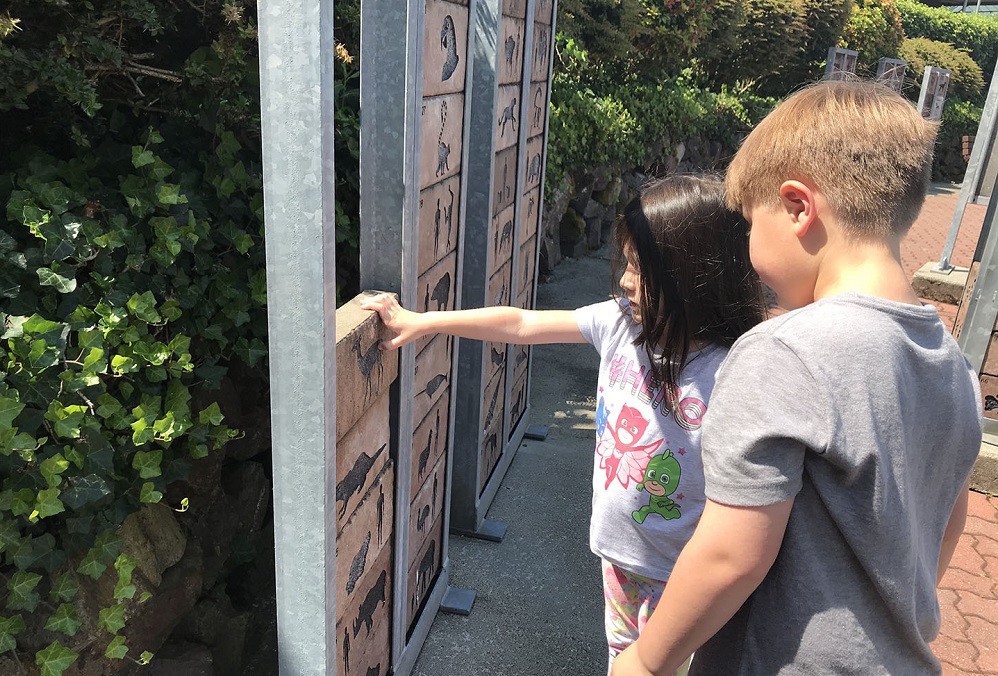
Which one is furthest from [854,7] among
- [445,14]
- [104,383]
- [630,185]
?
[104,383]

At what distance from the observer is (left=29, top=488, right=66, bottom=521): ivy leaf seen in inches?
61.0

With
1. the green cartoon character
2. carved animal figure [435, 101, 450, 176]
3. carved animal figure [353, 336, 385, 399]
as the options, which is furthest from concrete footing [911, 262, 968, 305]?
carved animal figure [353, 336, 385, 399]

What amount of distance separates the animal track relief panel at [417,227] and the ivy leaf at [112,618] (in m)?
0.67

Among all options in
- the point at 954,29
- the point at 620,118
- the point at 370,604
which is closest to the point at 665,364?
the point at 370,604

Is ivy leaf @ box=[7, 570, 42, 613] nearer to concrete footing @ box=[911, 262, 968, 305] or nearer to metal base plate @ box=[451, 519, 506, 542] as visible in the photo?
metal base plate @ box=[451, 519, 506, 542]

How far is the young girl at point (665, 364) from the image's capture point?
168 centimetres

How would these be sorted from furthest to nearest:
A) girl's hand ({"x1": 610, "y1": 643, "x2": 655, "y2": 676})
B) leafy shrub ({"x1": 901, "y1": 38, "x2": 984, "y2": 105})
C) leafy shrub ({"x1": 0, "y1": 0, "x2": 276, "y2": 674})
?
leafy shrub ({"x1": 901, "y1": 38, "x2": 984, "y2": 105}) → leafy shrub ({"x1": 0, "y1": 0, "x2": 276, "y2": 674}) → girl's hand ({"x1": 610, "y1": 643, "x2": 655, "y2": 676})

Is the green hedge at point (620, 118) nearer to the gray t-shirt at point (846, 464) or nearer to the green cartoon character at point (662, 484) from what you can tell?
the green cartoon character at point (662, 484)

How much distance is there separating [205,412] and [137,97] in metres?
0.92

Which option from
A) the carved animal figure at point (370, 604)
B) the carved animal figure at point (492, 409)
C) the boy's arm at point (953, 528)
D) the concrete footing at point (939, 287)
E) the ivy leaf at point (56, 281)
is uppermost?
the ivy leaf at point (56, 281)

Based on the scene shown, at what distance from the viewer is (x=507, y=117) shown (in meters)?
3.00

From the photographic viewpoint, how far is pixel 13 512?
1534 mm

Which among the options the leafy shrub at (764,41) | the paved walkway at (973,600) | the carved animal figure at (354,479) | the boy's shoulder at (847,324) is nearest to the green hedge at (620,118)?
the leafy shrub at (764,41)

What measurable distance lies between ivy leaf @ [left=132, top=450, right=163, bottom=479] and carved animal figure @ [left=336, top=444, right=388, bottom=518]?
42cm
